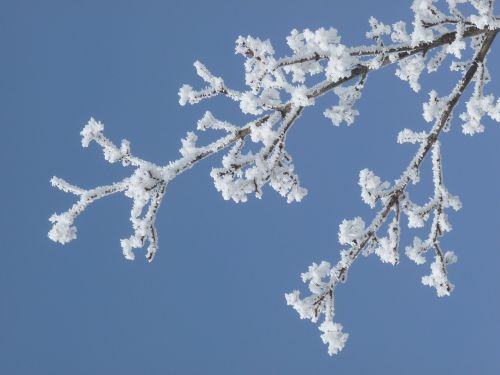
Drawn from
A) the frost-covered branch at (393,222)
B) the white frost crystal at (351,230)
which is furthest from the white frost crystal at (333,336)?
the white frost crystal at (351,230)

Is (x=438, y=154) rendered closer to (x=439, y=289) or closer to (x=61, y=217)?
(x=439, y=289)

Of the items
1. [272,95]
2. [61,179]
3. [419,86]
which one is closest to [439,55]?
[419,86]

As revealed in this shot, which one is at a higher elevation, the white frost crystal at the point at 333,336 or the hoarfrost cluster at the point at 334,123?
the hoarfrost cluster at the point at 334,123

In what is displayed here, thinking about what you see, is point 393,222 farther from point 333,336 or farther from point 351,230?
point 333,336

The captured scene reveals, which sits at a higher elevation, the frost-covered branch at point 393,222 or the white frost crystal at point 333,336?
the frost-covered branch at point 393,222

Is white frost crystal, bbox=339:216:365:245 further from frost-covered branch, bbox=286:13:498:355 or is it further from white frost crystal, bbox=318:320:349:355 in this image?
white frost crystal, bbox=318:320:349:355

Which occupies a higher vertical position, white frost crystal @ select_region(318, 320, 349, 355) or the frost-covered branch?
the frost-covered branch

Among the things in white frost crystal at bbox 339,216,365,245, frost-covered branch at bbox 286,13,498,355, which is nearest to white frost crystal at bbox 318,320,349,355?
frost-covered branch at bbox 286,13,498,355

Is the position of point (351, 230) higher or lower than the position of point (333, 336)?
higher

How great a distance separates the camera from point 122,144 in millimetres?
5102

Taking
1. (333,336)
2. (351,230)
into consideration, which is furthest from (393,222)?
(333,336)

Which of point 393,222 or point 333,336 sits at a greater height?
point 393,222

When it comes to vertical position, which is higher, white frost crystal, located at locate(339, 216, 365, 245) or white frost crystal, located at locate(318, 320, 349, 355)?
white frost crystal, located at locate(339, 216, 365, 245)

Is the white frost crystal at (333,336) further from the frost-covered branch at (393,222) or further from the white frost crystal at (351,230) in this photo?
the white frost crystal at (351,230)
